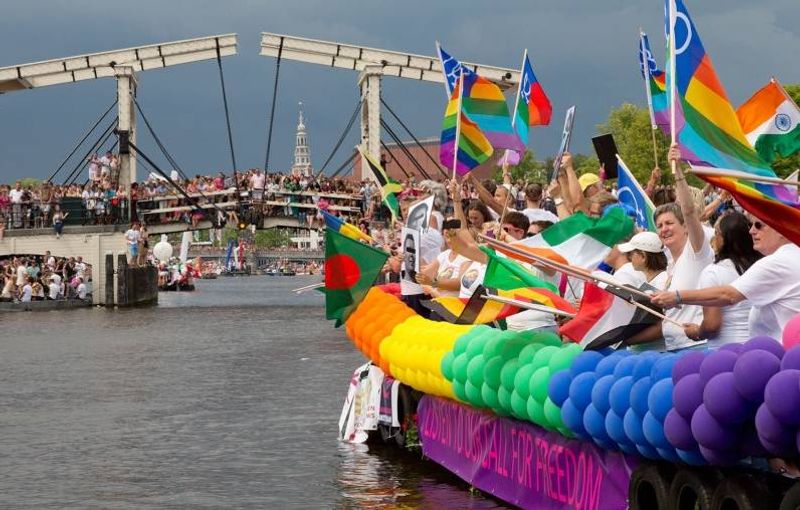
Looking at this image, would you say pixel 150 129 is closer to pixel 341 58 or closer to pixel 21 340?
pixel 341 58

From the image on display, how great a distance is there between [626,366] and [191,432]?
7.72 m

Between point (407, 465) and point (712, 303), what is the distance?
4.81 m

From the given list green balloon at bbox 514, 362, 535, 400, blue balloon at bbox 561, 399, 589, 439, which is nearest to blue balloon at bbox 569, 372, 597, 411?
blue balloon at bbox 561, 399, 589, 439

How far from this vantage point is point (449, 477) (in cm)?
1212

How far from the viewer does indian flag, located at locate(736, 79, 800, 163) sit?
12661 mm

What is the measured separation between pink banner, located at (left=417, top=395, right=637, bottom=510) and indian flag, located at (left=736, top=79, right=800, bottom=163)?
3.26 meters

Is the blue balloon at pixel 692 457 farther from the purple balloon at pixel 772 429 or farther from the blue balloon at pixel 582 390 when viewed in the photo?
the blue balloon at pixel 582 390

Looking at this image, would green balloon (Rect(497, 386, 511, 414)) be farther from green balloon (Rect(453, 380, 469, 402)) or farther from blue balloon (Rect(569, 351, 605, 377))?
blue balloon (Rect(569, 351, 605, 377))

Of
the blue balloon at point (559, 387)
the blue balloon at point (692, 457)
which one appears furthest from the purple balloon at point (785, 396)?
the blue balloon at point (559, 387)

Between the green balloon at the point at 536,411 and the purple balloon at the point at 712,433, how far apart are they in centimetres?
230

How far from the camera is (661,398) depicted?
782 cm

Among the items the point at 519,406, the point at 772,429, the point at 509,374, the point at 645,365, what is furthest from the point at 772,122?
the point at 772,429

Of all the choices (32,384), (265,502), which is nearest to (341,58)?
(32,384)

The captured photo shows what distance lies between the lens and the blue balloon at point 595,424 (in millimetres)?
8656
